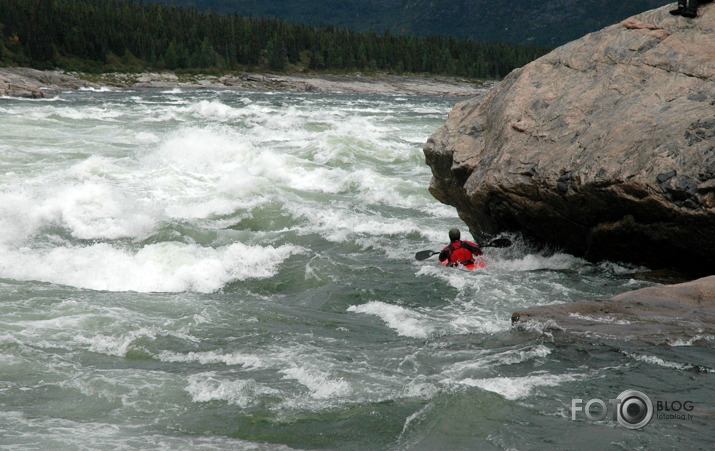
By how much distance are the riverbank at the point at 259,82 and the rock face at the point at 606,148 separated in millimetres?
48612

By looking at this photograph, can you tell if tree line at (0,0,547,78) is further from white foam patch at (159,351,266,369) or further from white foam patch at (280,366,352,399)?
white foam patch at (280,366,352,399)

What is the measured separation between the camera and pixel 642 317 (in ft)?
21.4

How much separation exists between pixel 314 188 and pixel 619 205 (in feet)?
31.7

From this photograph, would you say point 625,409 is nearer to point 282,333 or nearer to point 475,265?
point 282,333

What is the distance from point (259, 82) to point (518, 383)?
7271 centimetres

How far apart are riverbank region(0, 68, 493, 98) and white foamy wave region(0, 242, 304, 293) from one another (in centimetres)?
4556

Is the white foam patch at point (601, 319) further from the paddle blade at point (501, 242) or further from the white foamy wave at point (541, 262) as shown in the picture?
the paddle blade at point (501, 242)

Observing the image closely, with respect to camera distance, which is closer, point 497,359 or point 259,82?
point 497,359

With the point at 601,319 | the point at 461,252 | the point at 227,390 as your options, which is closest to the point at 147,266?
the point at 461,252

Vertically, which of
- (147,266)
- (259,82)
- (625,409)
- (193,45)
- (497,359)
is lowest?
(259,82)

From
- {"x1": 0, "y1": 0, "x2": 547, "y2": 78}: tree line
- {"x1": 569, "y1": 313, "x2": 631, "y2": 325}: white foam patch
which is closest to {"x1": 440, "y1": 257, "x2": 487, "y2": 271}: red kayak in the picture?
{"x1": 569, "y1": 313, "x2": 631, "y2": 325}: white foam patch

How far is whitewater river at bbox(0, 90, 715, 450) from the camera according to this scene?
514cm

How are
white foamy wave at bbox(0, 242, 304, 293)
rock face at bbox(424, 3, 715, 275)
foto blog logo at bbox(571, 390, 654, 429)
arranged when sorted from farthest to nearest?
1. white foamy wave at bbox(0, 242, 304, 293)
2. rock face at bbox(424, 3, 715, 275)
3. foto blog logo at bbox(571, 390, 654, 429)

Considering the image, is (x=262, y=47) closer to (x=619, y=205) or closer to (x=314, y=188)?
(x=314, y=188)
